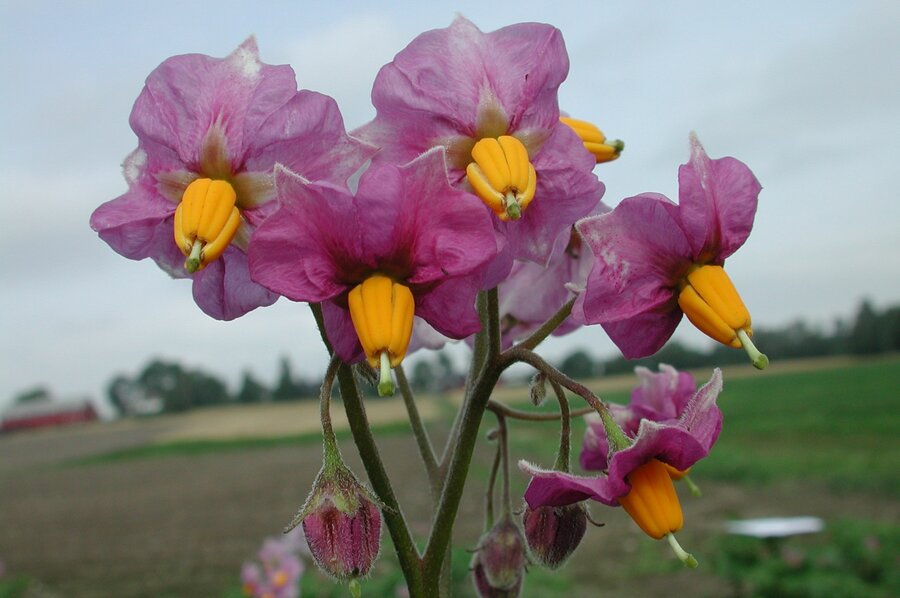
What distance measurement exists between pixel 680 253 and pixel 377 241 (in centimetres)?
47

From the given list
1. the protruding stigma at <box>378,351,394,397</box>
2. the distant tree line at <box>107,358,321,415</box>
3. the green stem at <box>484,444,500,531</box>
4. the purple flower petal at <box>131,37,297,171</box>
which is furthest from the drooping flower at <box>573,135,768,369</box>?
the distant tree line at <box>107,358,321,415</box>

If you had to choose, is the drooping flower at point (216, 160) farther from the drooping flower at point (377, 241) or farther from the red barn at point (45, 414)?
the red barn at point (45, 414)

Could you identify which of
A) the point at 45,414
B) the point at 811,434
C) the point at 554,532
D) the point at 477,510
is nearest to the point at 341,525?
the point at 554,532

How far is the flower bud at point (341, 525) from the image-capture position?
1410 mm

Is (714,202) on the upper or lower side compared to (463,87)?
lower

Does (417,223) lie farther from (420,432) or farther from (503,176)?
(420,432)

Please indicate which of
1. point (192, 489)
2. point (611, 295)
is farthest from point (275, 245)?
point (192, 489)

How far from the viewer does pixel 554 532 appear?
158 centimetres

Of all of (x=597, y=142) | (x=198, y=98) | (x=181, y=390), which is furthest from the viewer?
(x=181, y=390)


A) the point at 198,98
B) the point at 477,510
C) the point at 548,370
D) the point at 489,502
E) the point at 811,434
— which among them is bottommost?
the point at 477,510

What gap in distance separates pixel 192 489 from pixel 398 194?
3199 cm

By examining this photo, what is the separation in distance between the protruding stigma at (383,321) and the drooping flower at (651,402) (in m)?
0.76

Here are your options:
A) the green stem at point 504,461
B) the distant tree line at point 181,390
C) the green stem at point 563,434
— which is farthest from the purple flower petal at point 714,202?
the distant tree line at point 181,390

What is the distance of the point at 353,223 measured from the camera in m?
1.22
